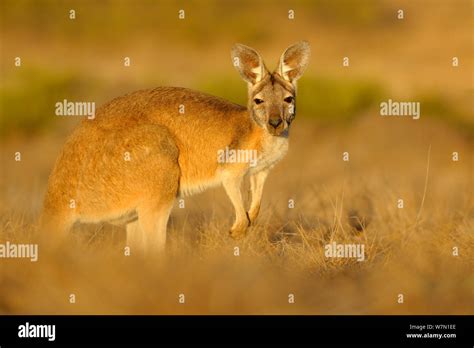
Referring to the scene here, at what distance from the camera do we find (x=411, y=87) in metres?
23.1

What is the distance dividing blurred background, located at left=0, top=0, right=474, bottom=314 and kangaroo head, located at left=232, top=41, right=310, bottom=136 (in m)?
1.17

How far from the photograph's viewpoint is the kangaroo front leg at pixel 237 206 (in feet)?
26.2

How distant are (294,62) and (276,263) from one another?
1940mm

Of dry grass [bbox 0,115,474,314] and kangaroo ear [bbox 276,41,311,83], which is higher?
kangaroo ear [bbox 276,41,311,83]

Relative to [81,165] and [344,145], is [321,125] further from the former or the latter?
[81,165]

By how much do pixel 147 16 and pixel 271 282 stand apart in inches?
1167

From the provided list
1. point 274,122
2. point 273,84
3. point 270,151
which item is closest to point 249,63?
point 273,84

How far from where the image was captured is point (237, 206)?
8023mm

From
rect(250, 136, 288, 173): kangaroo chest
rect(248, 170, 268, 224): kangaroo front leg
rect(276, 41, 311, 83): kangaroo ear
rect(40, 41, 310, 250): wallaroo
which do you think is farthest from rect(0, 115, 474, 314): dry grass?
rect(276, 41, 311, 83): kangaroo ear

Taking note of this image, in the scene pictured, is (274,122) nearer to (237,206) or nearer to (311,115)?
(237,206)

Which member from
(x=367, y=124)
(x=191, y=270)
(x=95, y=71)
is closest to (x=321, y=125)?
(x=367, y=124)

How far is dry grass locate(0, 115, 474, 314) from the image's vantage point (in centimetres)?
630

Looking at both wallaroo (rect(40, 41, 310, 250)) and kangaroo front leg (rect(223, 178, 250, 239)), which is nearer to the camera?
wallaroo (rect(40, 41, 310, 250))

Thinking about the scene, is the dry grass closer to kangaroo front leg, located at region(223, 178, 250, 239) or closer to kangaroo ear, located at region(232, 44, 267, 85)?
kangaroo front leg, located at region(223, 178, 250, 239)
